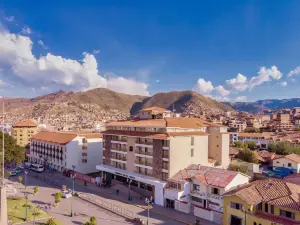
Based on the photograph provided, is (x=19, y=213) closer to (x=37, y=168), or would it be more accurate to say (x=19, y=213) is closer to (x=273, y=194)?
(x=273, y=194)

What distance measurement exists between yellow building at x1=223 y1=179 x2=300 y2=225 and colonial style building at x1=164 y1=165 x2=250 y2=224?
9.42ft

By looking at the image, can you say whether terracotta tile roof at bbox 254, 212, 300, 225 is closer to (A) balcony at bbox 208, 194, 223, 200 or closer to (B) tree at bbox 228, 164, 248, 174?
(A) balcony at bbox 208, 194, 223, 200

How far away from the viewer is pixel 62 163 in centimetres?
7600

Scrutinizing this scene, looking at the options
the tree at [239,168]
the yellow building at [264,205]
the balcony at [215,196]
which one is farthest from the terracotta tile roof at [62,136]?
the yellow building at [264,205]

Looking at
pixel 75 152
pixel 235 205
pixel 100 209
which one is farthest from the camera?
pixel 75 152

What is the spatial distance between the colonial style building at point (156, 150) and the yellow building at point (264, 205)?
13925 millimetres

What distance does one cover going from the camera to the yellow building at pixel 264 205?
30.5 meters

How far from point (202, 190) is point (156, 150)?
12077mm

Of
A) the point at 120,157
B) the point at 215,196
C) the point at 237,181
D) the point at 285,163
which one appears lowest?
the point at 285,163

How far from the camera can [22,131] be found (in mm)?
119250

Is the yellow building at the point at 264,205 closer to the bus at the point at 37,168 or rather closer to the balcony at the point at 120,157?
the balcony at the point at 120,157

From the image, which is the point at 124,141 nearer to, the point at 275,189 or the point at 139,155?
the point at 139,155

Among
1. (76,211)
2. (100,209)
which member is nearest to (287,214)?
(100,209)

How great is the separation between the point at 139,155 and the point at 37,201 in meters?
20.4
